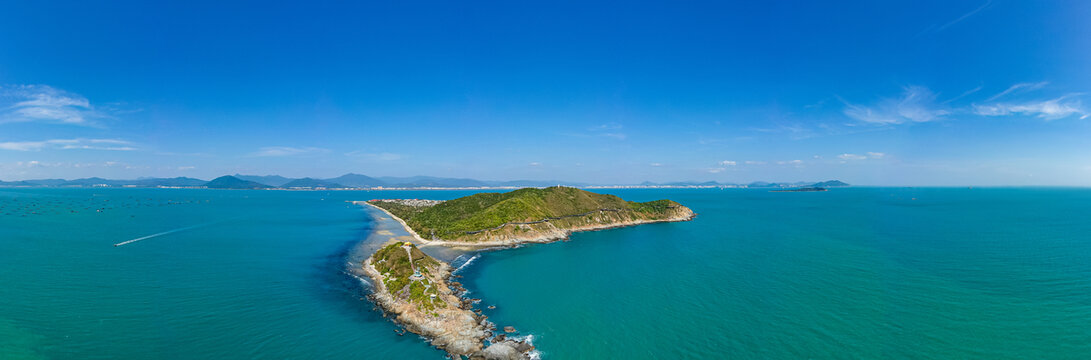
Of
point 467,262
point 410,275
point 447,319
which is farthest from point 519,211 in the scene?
point 447,319

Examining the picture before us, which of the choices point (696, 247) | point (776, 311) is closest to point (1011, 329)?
point (776, 311)

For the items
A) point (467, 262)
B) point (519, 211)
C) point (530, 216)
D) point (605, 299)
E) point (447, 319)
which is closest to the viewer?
point (447, 319)

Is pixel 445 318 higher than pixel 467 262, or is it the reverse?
pixel 467 262

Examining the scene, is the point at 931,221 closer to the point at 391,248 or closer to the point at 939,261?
the point at 939,261

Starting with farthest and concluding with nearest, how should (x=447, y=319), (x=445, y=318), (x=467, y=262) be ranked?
(x=467, y=262), (x=445, y=318), (x=447, y=319)

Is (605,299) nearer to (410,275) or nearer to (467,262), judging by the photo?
(410,275)

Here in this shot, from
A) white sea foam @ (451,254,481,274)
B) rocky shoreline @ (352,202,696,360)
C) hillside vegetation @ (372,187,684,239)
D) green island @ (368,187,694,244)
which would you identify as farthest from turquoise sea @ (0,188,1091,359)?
hillside vegetation @ (372,187,684,239)
